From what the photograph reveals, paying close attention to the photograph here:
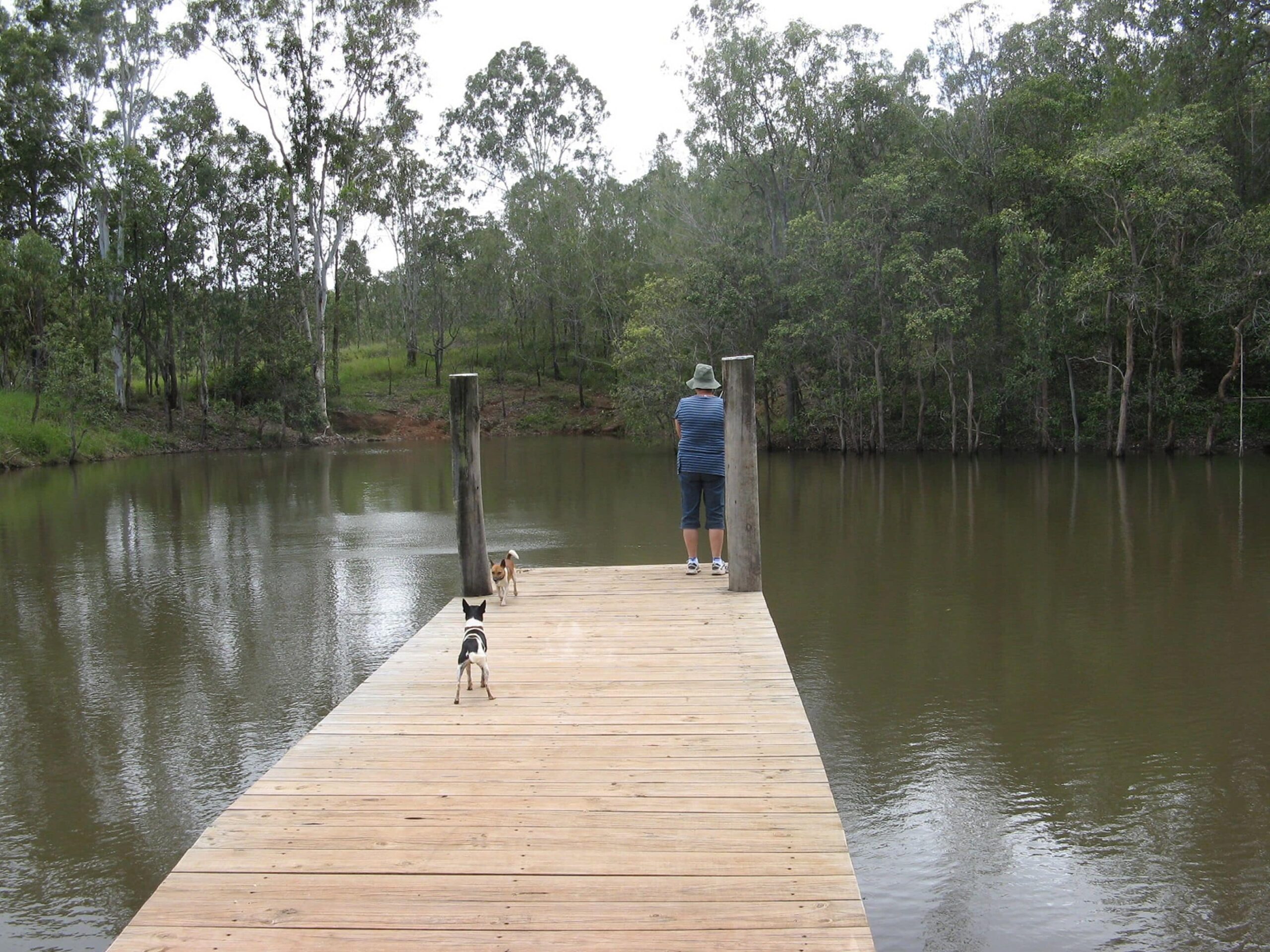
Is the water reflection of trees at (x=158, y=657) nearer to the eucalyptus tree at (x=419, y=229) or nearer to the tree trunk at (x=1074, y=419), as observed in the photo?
the tree trunk at (x=1074, y=419)

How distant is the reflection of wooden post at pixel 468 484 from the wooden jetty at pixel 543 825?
1.57 meters

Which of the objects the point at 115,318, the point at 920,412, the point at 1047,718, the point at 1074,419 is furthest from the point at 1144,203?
the point at 115,318

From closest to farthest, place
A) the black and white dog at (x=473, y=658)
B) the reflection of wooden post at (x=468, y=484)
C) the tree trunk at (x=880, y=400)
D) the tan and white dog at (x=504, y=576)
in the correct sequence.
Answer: the black and white dog at (x=473, y=658) → the tan and white dog at (x=504, y=576) → the reflection of wooden post at (x=468, y=484) → the tree trunk at (x=880, y=400)

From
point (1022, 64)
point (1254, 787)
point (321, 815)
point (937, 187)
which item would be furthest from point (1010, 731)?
point (1022, 64)

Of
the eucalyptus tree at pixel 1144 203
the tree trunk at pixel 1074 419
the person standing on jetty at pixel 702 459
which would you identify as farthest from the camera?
the tree trunk at pixel 1074 419

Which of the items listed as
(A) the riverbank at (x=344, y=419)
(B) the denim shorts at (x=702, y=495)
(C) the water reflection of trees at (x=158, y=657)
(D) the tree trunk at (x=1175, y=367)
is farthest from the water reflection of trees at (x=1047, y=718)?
(A) the riverbank at (x=344, y=419)

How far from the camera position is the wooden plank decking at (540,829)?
3090mm

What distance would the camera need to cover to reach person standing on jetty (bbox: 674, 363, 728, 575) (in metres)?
Answer: 8.24

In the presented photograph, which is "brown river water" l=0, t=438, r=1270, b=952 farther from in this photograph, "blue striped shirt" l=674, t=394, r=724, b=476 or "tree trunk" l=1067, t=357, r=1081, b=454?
"tree trunk" l=1067, t=357, r=1081, b=454

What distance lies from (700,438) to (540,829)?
16.0 feet

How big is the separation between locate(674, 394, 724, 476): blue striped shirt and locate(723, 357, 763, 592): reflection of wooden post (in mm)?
593

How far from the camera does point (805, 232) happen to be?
3166 centimetres

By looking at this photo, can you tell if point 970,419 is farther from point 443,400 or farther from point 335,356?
point 335,356

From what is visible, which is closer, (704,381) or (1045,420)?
(704,381)
